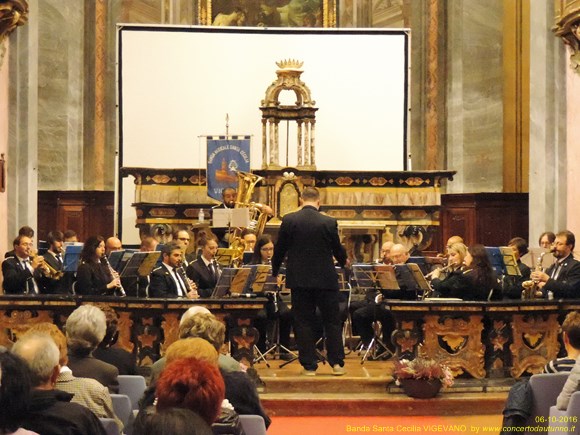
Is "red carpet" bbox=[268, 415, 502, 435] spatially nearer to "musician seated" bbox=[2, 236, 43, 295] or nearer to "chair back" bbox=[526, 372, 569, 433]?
"chair back" bbox=[526, 372, 569, 433]

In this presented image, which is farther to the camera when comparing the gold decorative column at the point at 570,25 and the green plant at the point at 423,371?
the gold decorative column at the point at 570,25

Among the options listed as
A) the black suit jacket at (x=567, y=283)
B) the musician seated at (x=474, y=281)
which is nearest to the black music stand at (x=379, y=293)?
the musician seated at (x=474, y=281)

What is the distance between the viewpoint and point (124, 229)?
71.1 ft

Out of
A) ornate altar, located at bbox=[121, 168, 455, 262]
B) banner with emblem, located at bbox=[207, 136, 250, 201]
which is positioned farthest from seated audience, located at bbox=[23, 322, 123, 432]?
ornate altar, located at bbox=[121, 168, 455, 262]

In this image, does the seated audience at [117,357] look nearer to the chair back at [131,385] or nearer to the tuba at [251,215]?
the chair back at [131,385]

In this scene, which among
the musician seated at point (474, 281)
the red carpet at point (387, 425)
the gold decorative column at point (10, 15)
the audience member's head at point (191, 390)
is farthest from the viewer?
the gold decorative column at point (10, 15)

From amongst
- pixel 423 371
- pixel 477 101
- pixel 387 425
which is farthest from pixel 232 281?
pixel 477 101

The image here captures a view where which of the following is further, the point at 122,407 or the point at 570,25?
the point at 570,25

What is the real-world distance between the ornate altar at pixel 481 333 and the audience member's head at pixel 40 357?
6.07 m

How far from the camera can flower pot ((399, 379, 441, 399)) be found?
35.3 ft

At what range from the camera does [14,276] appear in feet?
41.5

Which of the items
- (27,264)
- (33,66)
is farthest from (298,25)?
(27,264)

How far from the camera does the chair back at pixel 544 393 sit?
6.83 metres

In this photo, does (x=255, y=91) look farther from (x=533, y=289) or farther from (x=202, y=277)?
(x=533, y=289)
